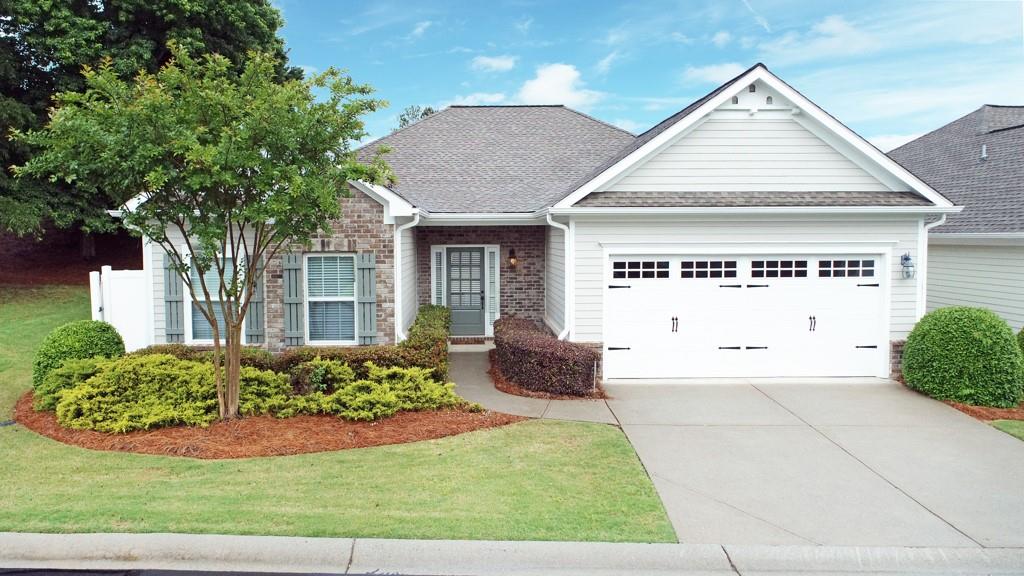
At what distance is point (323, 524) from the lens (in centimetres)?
527

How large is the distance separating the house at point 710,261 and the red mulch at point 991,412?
69.5 inches

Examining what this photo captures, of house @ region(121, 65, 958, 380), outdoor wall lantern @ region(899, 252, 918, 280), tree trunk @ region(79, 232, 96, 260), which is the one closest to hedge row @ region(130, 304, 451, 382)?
house @ region(121, 65, 958, 380)

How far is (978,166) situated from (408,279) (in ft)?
43.2

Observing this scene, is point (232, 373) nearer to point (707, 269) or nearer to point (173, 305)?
point (173, 305)

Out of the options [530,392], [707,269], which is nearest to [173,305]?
[530,392]

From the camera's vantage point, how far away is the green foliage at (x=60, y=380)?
872 centimetres

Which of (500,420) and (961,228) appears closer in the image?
(500,420)

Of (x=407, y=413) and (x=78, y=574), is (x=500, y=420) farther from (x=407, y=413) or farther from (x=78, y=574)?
(x=78, y=574)

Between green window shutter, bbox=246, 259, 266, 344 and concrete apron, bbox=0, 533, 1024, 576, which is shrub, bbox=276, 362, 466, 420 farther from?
concrete apron, bbox=0, 533, 1024, 576

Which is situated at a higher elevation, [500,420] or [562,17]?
[562,17]

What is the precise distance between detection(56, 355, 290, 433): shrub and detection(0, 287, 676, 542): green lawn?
0.60 metres

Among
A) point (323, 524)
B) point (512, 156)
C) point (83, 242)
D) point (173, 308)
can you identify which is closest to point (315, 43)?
point (83, 242)

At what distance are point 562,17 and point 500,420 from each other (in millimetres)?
14419

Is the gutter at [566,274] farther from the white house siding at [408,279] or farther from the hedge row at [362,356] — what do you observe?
the white house siding at [408,279]
